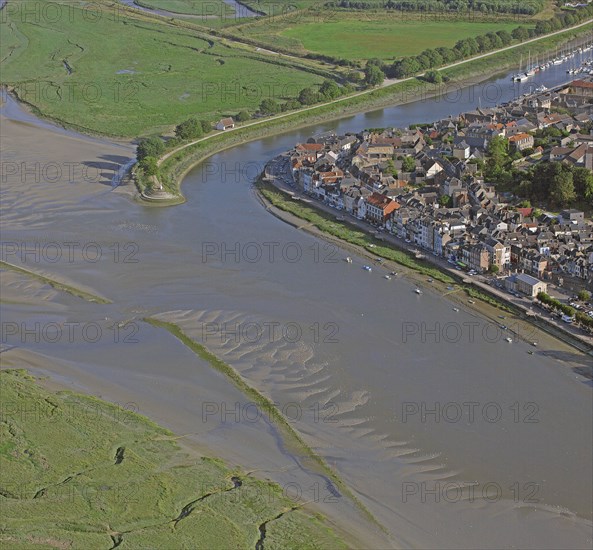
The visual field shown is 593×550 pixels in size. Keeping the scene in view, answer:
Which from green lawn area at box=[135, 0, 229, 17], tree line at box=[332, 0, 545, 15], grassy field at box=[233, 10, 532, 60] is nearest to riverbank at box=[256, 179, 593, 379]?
grassy field at box=[233, 10, 532, 60]

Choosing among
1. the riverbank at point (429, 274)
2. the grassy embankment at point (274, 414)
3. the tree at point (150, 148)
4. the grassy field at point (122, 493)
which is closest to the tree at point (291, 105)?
the tree at point (150, 148)

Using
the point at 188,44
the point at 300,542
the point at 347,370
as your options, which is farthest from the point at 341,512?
the point at 188,44

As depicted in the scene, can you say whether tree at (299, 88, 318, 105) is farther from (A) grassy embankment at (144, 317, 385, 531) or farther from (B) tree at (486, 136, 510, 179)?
(A) grassy embankment at (144, 317, 385, 531)

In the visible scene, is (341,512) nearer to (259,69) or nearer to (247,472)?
(247,472)

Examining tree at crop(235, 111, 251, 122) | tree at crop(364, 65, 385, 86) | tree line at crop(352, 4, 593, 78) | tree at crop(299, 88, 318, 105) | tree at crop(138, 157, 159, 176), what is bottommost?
tree at crop(138, 157, 159, 176)

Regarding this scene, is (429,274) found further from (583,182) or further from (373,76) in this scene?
(373,76)

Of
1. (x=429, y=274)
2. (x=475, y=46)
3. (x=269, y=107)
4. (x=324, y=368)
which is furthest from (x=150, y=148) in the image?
(x=475, y=46)
